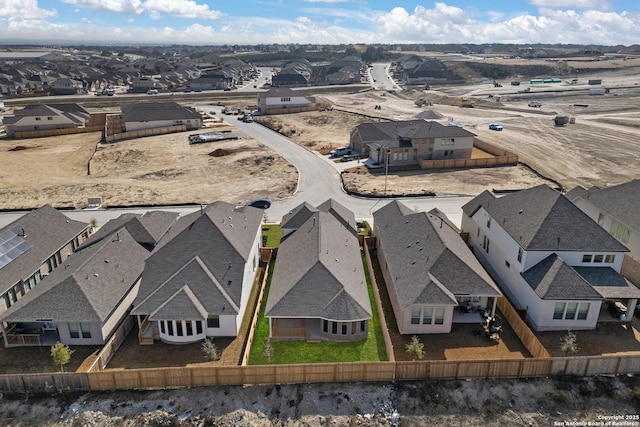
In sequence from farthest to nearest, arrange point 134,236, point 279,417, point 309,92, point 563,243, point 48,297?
point 309,92
point 134,236
point 563,243
point 48,297
point 279,417

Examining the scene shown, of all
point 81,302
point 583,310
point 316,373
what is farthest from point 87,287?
point 583,310

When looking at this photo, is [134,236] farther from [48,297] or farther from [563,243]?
[563,243]

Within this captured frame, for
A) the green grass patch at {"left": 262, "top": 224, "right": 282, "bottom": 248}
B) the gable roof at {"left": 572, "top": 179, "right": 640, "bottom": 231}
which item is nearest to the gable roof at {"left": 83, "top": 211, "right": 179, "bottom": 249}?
the green grass patch at {"left": 262, "top": 224, "right": 282, "bottom": 248}

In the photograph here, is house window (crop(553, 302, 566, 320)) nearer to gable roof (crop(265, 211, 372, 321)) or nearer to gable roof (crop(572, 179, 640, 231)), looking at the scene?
gable roof (crop(572, 179, 640, 231))

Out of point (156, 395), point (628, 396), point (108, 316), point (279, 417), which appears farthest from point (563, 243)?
point (108, 316)

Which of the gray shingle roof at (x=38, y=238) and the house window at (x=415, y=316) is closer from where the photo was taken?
the house window at (x=415, y=316)

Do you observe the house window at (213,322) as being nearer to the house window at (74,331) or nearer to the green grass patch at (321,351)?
the green grass patch at (321,351)

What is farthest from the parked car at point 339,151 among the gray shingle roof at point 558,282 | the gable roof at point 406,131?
the gray shingle roof at point 558,282
